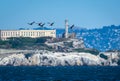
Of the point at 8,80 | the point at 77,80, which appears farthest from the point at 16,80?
the point at 77,80

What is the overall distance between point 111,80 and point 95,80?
276cm

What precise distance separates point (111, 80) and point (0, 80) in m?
17.1

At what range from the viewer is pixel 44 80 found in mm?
121062

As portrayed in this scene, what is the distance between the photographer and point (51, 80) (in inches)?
4781

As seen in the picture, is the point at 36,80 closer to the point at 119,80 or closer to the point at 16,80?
the point at 16,80

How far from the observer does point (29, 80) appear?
121 m

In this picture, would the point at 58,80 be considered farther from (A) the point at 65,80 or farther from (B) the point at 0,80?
(B) the point at 0,80

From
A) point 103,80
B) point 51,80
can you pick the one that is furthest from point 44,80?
point 103,80

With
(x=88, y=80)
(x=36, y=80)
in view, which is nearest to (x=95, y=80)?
(x=88, y=80)

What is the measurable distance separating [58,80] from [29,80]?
448 centimetres

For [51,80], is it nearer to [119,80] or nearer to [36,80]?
[36,80]

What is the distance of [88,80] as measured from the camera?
402 ft

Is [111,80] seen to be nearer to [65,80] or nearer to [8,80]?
[65,80]

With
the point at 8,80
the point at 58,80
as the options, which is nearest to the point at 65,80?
the point at 58,80
